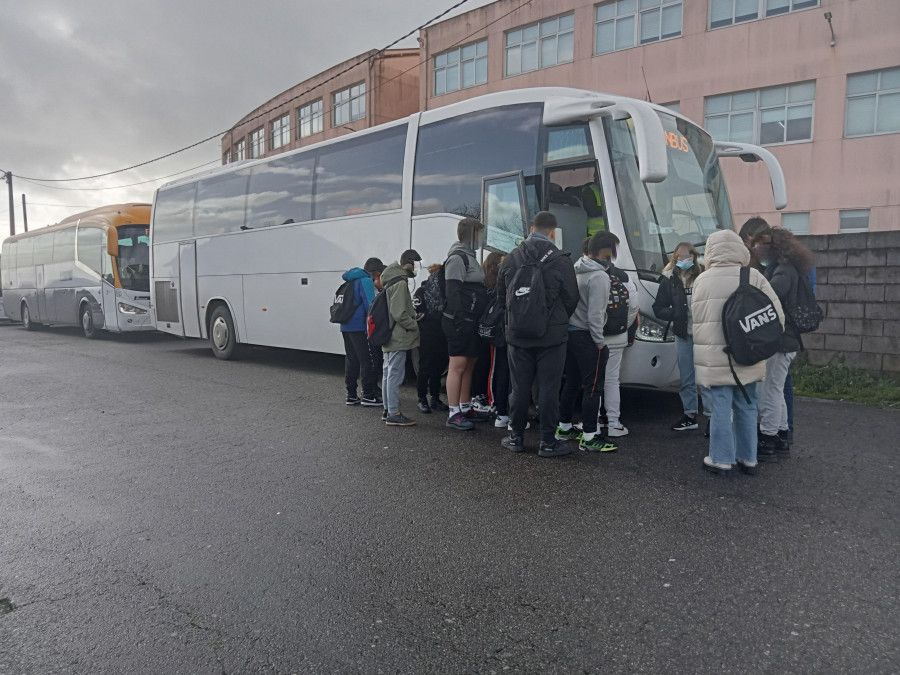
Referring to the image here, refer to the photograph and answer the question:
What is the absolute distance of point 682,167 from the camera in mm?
6832

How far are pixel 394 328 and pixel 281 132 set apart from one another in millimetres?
38234

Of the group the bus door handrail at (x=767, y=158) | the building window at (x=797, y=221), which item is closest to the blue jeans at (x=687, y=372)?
the bus door handrail at (x=767, y=158)

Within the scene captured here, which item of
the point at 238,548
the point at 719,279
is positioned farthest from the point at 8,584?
the point at 719,279

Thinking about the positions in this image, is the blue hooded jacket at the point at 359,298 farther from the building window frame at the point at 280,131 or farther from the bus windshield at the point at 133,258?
the building window frame at the point at 280,131

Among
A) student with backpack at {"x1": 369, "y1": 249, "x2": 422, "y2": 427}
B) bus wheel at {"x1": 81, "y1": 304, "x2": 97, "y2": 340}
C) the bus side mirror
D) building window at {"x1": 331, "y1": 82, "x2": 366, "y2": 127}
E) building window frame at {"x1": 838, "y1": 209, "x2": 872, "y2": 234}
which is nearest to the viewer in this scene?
student with backpack at {"x1": 369, "y1": 249, "x2": 422, "y2": 427}

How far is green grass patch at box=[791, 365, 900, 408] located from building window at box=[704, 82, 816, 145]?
46.1ft

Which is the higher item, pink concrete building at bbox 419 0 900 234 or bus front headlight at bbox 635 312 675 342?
pink concrete building at bbox 419 0 900 234

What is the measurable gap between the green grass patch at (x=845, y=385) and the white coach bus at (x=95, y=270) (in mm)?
14088

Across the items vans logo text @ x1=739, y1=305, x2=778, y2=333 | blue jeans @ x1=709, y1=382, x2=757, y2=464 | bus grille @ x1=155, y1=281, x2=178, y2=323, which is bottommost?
blue jeans @ x1=709, y1=382, x2=757, y2=464

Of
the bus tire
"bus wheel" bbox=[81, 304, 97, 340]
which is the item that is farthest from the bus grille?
the bus tire

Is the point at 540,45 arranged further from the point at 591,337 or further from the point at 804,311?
the point at 804,311

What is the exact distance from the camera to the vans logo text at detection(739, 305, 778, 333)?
4451 mm

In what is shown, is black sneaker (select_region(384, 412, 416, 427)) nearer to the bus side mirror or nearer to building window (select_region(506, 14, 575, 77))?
the bus side mirror

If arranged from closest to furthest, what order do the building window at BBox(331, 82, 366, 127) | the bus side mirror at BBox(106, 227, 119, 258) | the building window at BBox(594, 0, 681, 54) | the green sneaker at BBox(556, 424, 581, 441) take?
the green sneaker at BBox(556, 424, 581, 441), the bus side mirror at BBox(106, 227, 119, 258), the building window at BBox(594, 0, 681, 54), the building window at BBox(331, 82, 366, 127)
